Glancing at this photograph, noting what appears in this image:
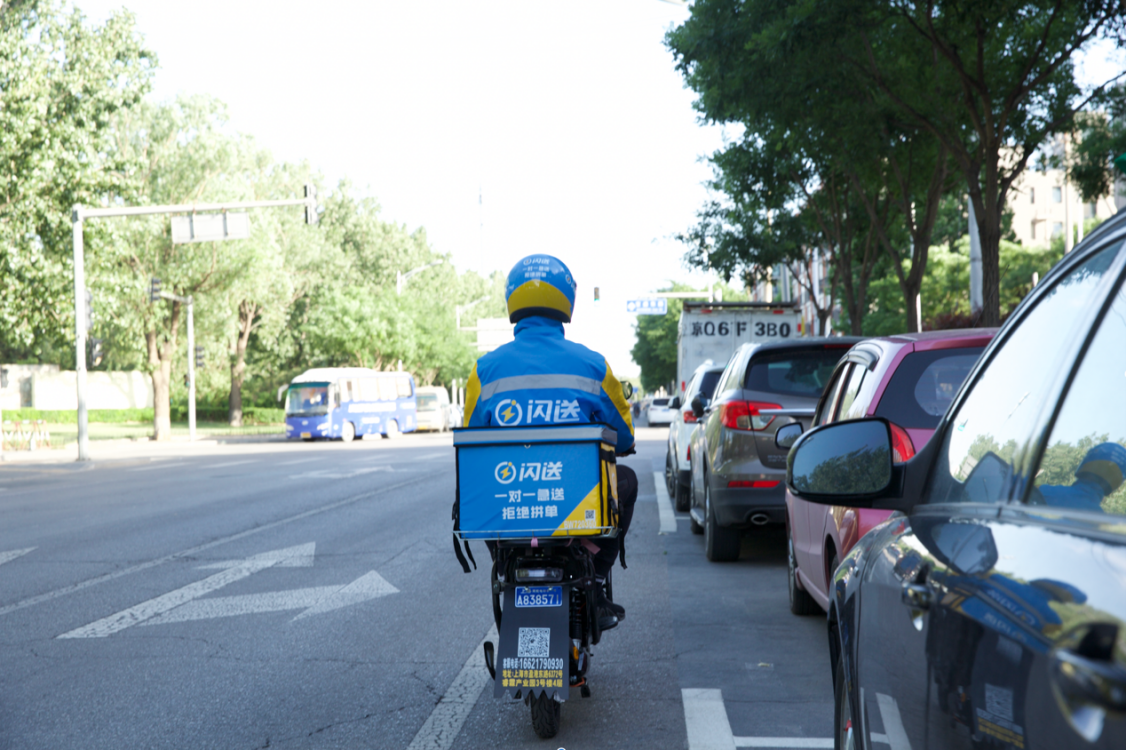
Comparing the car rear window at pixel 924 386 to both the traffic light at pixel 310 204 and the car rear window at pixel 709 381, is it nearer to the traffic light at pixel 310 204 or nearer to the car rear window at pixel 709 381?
the car rear window at pixel 709 381

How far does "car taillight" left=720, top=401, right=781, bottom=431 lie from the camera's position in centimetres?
848

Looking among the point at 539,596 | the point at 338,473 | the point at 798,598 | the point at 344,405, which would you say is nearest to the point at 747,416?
the point at 798,598

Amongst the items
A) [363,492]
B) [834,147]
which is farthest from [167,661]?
[834,147]

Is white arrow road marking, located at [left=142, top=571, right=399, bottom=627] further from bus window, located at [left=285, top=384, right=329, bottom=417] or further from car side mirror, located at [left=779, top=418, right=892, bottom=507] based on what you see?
bus window, located at [left=285, top=384, right=329, bottom=417]

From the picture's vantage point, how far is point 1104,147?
57.7 ft

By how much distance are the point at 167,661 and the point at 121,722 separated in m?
1.15

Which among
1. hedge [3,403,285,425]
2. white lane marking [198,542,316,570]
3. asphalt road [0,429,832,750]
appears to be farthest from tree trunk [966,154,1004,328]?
hedge [3,403,285,425]

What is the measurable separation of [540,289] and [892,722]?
115 inches

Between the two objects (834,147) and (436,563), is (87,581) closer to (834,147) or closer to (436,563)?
(436,563)

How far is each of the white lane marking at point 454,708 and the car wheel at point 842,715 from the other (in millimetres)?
1937

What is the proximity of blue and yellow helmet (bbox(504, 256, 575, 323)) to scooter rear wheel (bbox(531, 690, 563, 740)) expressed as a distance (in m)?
1.55

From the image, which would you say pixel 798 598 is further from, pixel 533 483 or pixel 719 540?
pixel 533 483

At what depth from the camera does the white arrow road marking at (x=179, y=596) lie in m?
6.72

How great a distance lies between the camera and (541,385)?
4.55m
